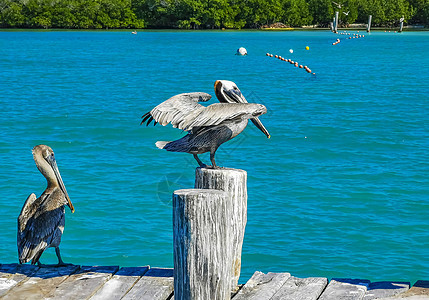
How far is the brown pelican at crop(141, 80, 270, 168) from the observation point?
5145 millimetres

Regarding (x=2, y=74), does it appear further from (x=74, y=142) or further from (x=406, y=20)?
(x=406, y=20)

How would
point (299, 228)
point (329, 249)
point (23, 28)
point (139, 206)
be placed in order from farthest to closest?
point (23, 28) → point (139, 206) → point (299, 228) → point (329, 249)

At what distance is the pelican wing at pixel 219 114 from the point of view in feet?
16.8

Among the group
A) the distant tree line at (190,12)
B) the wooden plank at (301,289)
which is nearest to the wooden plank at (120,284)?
the wooden plank at (301,289)

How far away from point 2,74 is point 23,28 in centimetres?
7521

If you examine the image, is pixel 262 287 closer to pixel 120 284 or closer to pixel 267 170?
pixel 120 284

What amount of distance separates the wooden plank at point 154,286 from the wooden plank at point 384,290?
1.51m

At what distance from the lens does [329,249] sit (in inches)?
392

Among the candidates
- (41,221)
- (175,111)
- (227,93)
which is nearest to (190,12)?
(227,93)

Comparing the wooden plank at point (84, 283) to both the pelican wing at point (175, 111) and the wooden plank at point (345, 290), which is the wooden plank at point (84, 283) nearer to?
the pelican wing at point (175, 111)

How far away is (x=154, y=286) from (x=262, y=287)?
0.84m

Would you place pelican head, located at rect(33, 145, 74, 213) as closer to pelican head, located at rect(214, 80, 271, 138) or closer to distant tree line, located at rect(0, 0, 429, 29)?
pelican head, located at rect(214, 80, 271, 138)

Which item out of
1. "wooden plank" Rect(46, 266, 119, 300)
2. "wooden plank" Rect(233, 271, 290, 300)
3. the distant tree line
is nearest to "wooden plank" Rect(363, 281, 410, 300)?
"wooden plank" Rect(233, 271, 290, 300)

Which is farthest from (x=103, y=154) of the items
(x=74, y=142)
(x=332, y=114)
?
(x=332, y=114)
